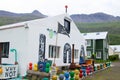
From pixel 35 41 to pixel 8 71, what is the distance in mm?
3667

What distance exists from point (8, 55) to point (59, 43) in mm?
5596

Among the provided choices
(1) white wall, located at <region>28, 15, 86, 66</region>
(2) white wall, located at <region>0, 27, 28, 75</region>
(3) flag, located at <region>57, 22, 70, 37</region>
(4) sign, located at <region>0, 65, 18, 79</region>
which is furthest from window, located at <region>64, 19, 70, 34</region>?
(4) sign, located at <region>0, 65, 18, 79</region>

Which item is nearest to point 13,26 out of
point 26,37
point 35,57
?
point 26,37

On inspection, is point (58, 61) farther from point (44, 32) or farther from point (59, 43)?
point (44, 32)

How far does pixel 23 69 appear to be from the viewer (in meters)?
18.2

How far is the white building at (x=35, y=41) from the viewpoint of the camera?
1828cm

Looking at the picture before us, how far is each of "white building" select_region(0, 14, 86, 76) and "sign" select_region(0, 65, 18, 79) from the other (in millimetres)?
874

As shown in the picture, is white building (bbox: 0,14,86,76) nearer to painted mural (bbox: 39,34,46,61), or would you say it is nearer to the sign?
painted mural (bbox: 39,34,46,61)

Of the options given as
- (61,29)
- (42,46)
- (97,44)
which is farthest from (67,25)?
(97,44)

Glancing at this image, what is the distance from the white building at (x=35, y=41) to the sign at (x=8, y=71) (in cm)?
87

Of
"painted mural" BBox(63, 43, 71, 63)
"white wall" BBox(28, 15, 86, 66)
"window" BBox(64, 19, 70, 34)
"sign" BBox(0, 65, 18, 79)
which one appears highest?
"window" BBox(64, 19, 70, 34)

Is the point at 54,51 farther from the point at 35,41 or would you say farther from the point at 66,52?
the point at 35,41

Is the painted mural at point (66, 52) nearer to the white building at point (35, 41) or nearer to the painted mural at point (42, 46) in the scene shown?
the white building at point (35, 41)

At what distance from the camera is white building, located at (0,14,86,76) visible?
18281mm
